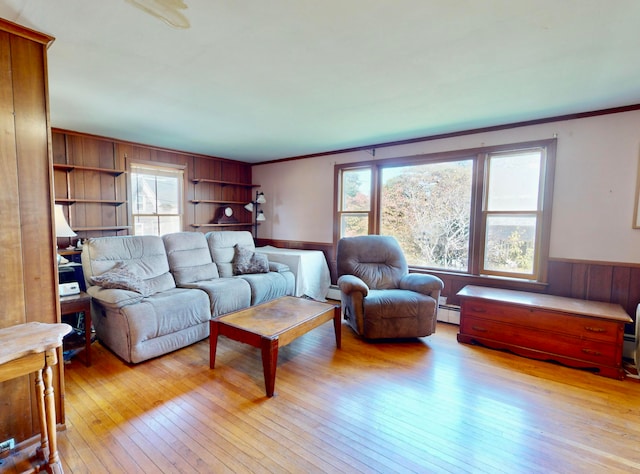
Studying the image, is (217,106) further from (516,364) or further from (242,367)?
(516,364)

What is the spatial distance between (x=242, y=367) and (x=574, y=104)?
382 centimetres

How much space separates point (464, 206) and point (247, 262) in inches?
116

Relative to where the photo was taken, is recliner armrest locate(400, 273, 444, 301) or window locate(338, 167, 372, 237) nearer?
recliner armrest locate(400, 273, 444, 301)

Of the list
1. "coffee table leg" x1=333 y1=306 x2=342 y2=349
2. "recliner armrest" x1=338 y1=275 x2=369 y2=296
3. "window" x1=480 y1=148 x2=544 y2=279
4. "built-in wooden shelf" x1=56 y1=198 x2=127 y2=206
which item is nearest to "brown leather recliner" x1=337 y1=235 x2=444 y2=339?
"recliner armrest" x1=338 y1=275 x2=369 y2=296

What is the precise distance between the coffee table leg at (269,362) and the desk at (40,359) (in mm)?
1136

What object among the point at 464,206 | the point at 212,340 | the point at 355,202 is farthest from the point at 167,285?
the point at 464,206

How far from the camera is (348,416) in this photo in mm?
1923

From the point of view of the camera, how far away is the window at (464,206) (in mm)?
3207

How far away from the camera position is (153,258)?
3365 mm

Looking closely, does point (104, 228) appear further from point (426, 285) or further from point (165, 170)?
point (426, 285)

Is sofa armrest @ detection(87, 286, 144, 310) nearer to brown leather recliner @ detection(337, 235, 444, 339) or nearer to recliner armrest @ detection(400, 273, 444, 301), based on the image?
brown leather recliner @ detection(337, 235, 444, 339)


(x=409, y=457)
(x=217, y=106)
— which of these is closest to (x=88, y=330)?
(x=217, y=106)

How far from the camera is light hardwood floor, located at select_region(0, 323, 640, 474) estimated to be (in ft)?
5.16

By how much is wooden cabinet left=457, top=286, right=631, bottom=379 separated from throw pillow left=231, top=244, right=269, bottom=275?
2.54 m
